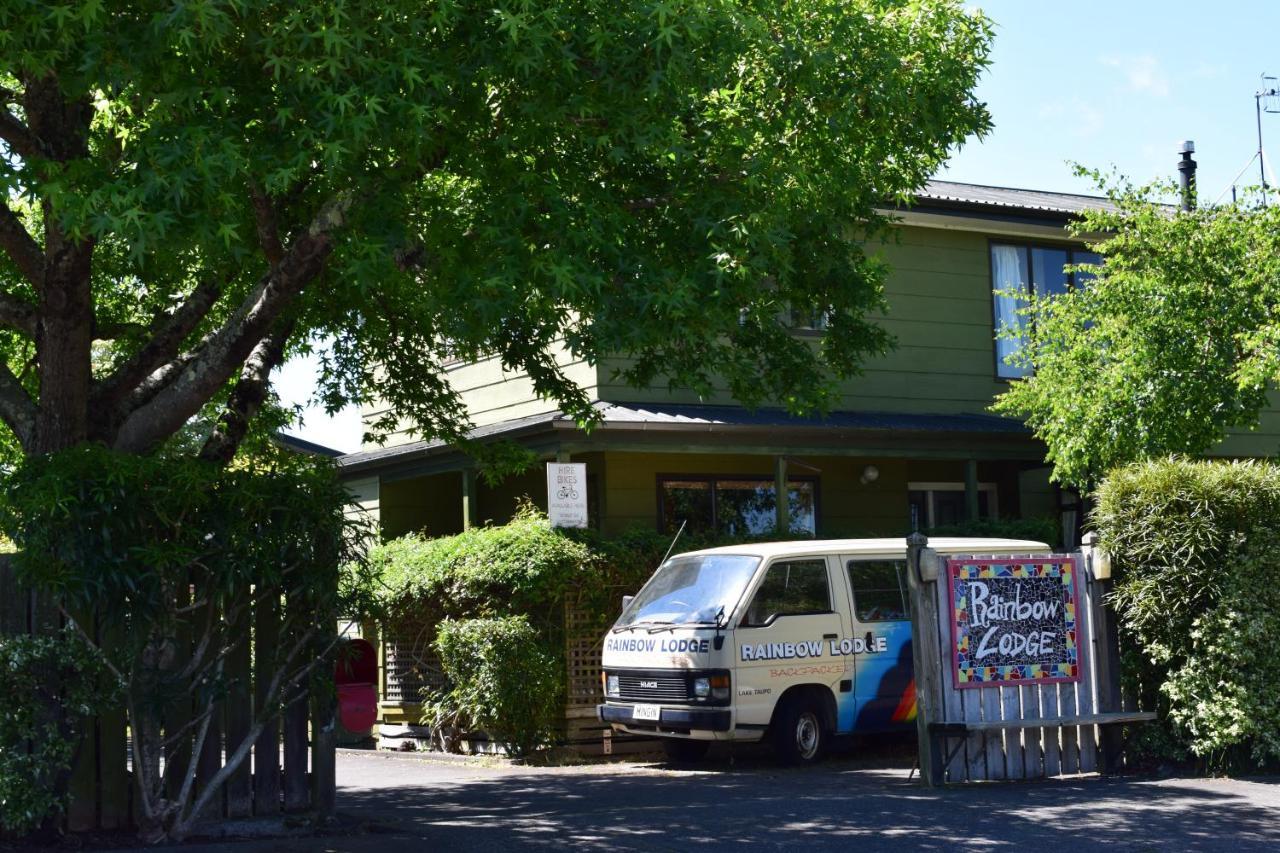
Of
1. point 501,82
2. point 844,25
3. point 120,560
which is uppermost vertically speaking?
point 844,25

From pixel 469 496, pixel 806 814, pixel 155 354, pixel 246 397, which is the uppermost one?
pixel 155 354

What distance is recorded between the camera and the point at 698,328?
10.3 meters

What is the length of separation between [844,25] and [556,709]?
24.8ft

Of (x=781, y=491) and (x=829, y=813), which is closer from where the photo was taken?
(x=829, y=813)

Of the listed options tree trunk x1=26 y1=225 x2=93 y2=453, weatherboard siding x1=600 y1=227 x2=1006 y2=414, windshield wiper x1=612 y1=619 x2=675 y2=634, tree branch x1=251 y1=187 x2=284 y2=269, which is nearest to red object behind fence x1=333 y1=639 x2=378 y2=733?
tree trunk x1=26 y1=225 x2=93 y2=453

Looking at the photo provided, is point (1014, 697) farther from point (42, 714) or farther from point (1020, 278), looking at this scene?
point (1020, 278)

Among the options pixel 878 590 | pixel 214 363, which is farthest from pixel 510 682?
pixel 214 363

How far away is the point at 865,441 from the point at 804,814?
972 cm

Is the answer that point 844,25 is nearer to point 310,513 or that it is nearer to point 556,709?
point 310,513

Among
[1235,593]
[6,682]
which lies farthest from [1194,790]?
[6,682]

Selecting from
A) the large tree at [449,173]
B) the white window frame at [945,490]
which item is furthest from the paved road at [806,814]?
the white window frame at [945,490]

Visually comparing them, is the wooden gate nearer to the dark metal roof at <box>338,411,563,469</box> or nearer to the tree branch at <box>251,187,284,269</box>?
the tree branch at <box>251,187,284,269</box>

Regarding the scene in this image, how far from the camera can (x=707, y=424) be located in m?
18.5

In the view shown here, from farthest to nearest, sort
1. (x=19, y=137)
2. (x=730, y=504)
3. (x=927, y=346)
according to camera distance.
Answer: (x=927, y=346)
(x=730, y=504)
(x=19, y=137)
